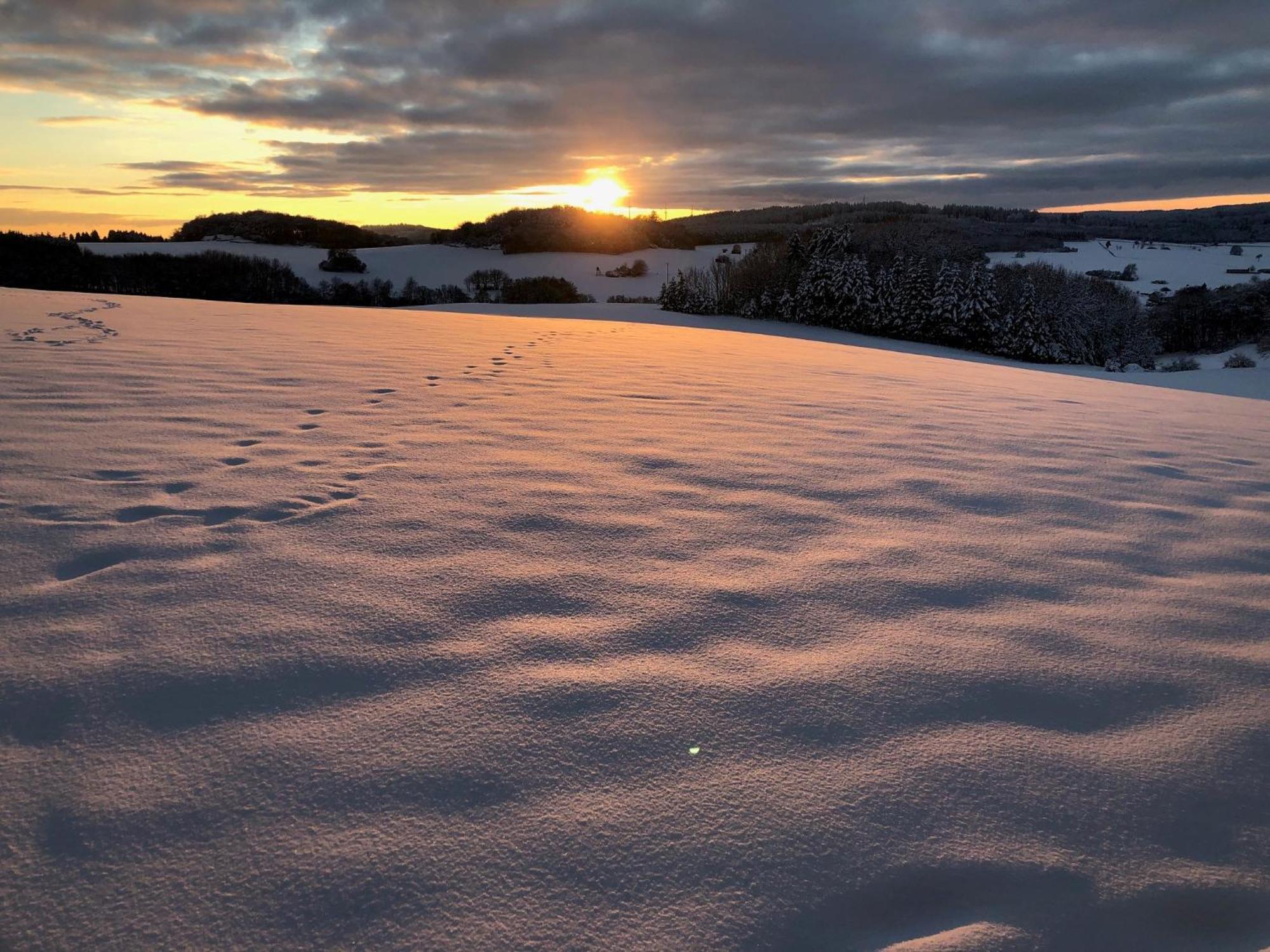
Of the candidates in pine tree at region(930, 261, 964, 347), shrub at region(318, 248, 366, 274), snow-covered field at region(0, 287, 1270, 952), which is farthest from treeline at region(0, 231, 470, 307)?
snow-covered field at region(0, 287, 1270, 952)

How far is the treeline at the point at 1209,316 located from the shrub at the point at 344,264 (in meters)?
36.5

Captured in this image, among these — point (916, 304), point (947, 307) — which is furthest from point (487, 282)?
point (947, 307)

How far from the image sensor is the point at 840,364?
7.88 meters

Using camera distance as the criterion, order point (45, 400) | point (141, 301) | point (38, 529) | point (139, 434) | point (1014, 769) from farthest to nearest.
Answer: point (141, 301), point (45, 400), point (139, 434), point (38, 529), point (1014, 769)

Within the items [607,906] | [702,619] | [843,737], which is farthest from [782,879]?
[702,619]

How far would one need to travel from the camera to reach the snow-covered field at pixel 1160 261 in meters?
32.4

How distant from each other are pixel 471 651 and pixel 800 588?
82cm

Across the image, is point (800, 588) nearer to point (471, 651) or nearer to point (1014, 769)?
point (1014, 769)

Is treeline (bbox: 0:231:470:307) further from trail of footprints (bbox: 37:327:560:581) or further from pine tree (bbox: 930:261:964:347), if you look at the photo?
trail of footprints (bbox: 37:327:560:581)

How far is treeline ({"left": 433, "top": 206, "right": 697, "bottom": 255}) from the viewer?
50.9 metres

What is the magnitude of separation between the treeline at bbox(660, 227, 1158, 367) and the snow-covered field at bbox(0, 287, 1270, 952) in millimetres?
22967

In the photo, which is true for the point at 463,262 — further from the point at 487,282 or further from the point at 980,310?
the point at 980,310

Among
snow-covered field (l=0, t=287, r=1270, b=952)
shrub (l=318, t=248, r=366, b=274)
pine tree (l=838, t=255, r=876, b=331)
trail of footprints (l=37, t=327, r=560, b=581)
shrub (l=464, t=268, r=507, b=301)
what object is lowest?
snow-covered field (l=0, t=287, r=1270, b=952)

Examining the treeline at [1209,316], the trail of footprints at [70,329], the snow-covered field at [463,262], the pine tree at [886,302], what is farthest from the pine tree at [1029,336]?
the trail of footprints at [70,329]
